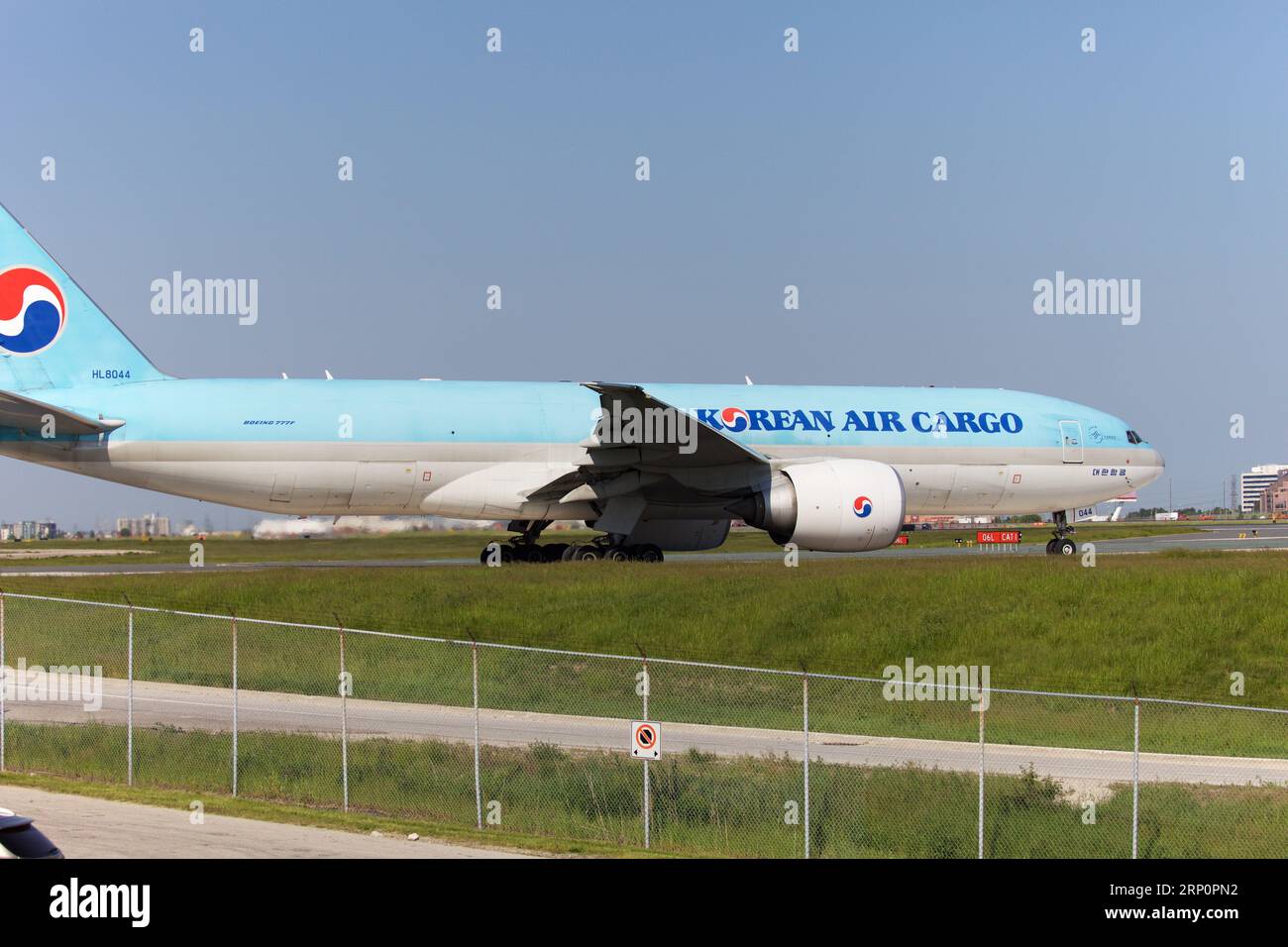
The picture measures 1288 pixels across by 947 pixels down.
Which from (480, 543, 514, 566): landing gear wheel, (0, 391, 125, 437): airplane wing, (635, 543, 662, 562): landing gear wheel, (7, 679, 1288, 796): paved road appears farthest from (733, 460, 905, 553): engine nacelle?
(0, 391, 125, 437): airplane wing

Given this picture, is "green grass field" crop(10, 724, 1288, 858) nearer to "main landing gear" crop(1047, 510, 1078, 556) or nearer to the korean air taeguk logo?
the korean air taeguk logo

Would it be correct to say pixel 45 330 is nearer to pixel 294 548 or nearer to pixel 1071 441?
pixel 294 548

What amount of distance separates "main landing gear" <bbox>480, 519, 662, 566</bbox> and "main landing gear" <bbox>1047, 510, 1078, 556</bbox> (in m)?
11.0

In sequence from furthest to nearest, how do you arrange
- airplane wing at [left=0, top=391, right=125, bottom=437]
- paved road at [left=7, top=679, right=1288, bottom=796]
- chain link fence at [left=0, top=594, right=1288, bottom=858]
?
airplane wing at [left=0, top=391, right=125, bottom=437] < paved road at [left=7, top=679, right=1288, bottom=796] < chain link fence at [left=0, top=594, right=1288, bottom=858]

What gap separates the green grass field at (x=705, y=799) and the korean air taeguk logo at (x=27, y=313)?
615 inches

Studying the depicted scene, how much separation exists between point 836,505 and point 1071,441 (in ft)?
33.6

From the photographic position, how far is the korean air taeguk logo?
1211 inches

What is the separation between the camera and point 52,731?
18.1m

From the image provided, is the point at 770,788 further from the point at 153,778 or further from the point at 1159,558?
the point at 1159,558

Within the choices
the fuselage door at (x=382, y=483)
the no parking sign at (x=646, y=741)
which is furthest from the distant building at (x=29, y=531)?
the no parking sign at (x=646, y=741)

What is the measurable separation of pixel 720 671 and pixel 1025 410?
1716cm

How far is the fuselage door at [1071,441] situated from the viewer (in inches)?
1437

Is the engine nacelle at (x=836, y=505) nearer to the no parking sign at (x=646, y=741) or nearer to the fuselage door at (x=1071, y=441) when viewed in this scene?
the fuselage door at (x=1071, y=441)
